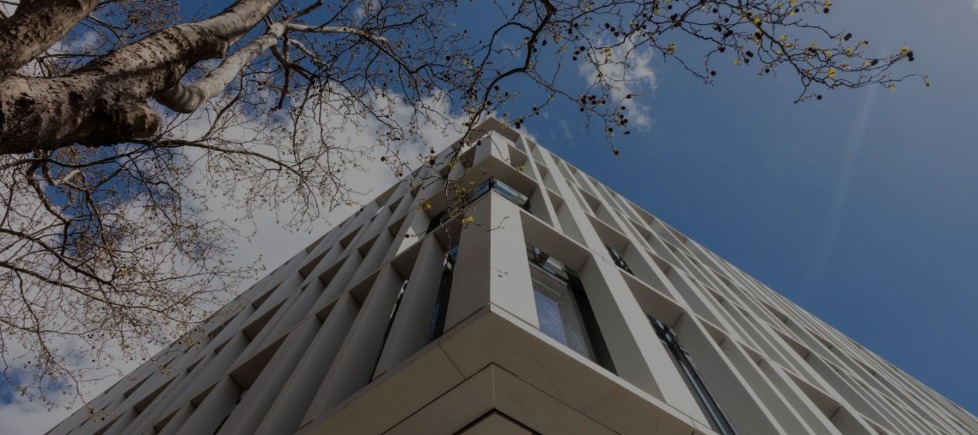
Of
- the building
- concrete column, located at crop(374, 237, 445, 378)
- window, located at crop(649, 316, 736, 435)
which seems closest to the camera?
the building

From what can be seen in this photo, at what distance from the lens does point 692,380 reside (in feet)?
25.5

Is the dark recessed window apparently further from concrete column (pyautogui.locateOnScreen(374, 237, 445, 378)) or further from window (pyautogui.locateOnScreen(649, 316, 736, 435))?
concrete column (pyautogui.locateOnScreen(374, 237, 445, 378))

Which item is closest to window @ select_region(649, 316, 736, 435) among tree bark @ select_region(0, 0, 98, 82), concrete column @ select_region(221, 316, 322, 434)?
concrete column @ select_region(221, 316, 322, 434)

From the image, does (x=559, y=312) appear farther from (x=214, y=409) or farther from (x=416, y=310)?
(x=214, y=409)

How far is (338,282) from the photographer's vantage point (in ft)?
35.9

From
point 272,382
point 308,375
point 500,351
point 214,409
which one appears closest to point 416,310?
point 308,375

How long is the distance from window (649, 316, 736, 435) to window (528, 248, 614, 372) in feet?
5.97

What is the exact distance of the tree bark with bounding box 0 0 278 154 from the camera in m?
2.82

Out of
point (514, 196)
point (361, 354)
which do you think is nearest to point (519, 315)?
point (361, 354)

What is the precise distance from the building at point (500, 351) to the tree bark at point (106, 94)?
105 inches

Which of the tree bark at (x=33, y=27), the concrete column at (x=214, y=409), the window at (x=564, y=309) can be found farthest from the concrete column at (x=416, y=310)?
the concrete column at (x=214, y=409)

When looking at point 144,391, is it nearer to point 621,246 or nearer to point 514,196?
point 514,196

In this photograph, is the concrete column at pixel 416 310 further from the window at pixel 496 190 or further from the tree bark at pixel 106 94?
the tree bark at pixel 106 94

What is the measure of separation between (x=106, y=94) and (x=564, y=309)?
18.9 ft
